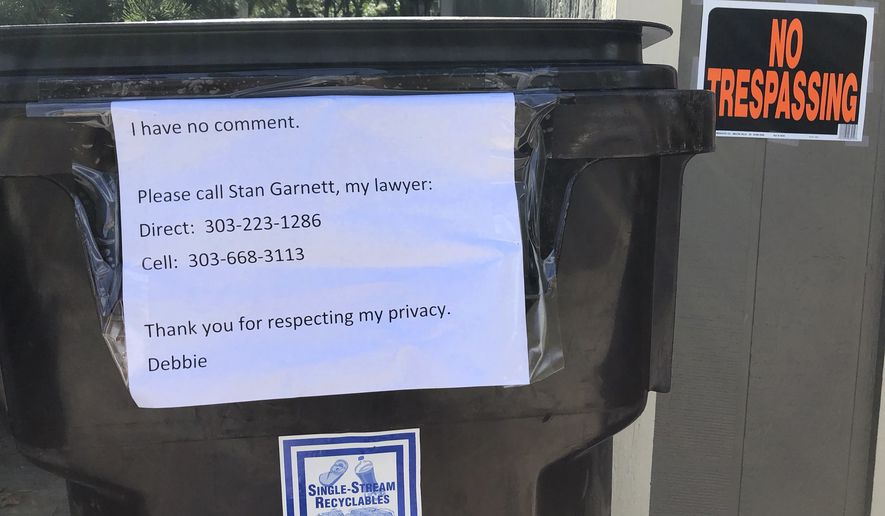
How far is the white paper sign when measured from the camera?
109cm

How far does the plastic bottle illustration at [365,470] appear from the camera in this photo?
1233mm

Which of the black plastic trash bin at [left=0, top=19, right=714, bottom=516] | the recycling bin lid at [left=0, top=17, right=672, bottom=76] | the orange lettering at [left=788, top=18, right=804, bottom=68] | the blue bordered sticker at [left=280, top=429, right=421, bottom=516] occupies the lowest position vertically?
the blue bordered sticker at [left=280, top=429, right=421, bottom=516]

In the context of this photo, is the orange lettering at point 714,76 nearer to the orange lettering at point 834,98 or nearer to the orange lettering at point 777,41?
the orange lettering at point 777,41

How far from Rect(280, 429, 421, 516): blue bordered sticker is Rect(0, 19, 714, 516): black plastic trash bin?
2cm

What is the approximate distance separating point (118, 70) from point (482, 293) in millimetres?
660

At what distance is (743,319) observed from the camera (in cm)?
212

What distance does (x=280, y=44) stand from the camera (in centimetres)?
115

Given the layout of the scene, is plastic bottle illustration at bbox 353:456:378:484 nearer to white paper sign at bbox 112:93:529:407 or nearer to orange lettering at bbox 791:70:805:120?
white paper sign at bbox 112:93:529:407

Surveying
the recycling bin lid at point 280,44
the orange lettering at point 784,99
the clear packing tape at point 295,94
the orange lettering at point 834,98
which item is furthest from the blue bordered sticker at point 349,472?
the orange lettering at point 834,98

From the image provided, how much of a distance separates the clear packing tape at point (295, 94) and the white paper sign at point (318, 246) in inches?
0.9

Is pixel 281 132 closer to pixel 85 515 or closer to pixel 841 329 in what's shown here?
pixel 85 515

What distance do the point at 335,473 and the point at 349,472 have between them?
0.02 metres

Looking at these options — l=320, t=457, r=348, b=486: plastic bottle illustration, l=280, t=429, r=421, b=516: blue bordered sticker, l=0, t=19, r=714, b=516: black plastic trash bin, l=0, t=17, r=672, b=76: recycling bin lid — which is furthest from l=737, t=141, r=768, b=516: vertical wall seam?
l=320, t=457, r=348, b=486: plastic bottle illustration

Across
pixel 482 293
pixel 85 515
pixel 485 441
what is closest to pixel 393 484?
pixel 485 441
